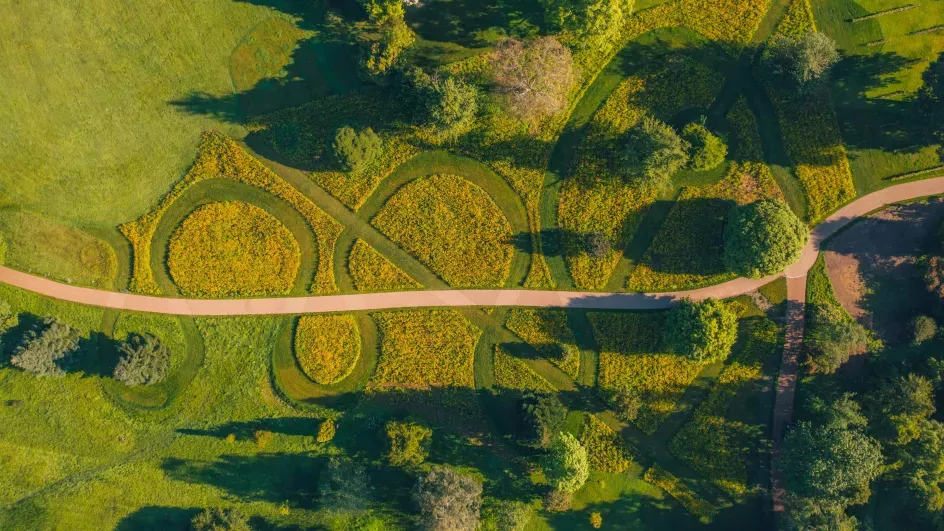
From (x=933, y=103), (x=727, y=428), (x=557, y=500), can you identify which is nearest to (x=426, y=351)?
(x=557, y=500)

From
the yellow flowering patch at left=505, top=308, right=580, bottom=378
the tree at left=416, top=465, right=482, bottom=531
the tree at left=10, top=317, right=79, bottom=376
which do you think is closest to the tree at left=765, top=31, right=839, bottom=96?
the yellow flowering patch at left=505, top=308, right=580, bottom=378

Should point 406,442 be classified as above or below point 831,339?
below

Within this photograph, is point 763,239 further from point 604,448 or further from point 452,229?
point 452,229

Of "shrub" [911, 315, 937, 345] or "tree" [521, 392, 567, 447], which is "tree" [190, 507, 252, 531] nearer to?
"tree" [521, 392, 567, 447]

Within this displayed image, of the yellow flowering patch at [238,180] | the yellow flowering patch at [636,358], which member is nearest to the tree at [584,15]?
the yellow flowering patch at [636,358]

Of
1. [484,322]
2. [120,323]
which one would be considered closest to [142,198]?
[120,323]

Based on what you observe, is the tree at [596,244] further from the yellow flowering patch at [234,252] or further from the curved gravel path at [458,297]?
the yellow flowering patch at [234,252]
